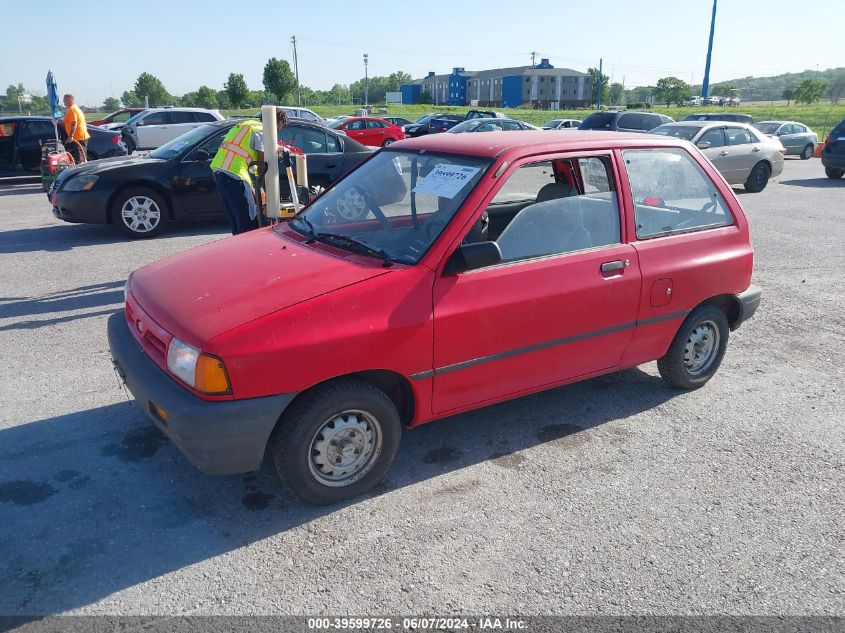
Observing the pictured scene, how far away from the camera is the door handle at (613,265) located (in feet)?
12.8

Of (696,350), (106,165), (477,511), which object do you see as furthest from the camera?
(106,165)

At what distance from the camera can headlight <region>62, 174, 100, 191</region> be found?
8.88 meters

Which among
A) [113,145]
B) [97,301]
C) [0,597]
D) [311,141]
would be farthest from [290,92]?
[0,597]

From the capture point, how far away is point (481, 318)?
3.46 meters

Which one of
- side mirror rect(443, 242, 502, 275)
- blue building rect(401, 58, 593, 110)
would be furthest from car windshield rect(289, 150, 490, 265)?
blue building rect(401, 58, 593, 110)

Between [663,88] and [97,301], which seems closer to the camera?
[97,301]

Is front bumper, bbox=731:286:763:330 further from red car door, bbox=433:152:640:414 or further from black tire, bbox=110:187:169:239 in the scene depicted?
black tire, bbox=110:187:169:239

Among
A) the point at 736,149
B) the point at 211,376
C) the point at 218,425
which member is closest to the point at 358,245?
the point at 211,376

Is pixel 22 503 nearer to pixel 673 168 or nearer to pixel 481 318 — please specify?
pixel 481 318

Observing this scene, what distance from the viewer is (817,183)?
57.4ft

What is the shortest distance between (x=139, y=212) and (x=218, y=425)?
7.24 metres

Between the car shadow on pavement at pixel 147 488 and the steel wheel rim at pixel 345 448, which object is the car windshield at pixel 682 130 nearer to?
the car shadow on pavement at pixel 147 488

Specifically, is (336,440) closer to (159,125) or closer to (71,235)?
(71,235)

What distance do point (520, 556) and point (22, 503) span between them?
2.40 metres
